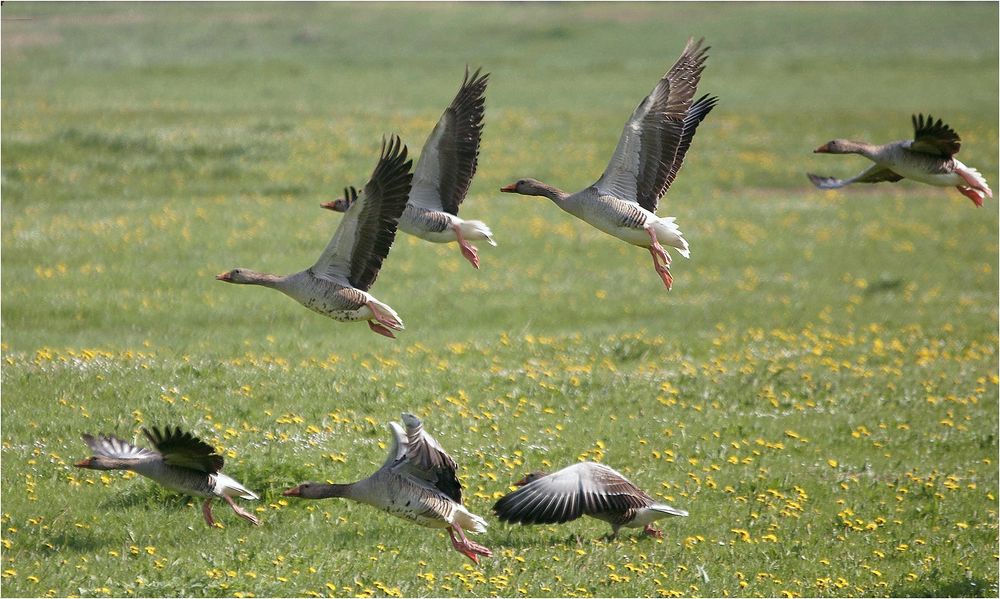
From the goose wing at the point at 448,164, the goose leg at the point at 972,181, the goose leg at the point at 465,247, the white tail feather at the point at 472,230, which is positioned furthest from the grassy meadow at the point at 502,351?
the goose leg at the point at 972,181

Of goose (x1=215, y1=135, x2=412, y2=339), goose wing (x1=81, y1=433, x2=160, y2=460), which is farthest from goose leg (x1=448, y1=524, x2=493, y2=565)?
goose wing (x1=81, y1=433, x2=160, y2=460)

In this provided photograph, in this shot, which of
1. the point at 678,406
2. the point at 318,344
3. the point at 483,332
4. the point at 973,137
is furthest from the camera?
the point at 973,137

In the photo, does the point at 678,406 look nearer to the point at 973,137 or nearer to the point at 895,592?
the point at 895,592

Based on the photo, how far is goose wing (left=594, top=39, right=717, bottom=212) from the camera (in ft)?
35.4

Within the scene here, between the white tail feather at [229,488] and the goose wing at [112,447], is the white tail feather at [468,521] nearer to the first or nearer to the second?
the white tail feather at [229,488]

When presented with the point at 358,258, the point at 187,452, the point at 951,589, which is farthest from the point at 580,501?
the point at 951,589

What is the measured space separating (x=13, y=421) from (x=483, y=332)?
7.55 metres

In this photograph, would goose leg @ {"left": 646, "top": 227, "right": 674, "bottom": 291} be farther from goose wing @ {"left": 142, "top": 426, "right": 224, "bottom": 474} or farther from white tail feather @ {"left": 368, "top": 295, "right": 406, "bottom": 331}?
goose wing @ {"left": 142, "top": 426, "right": 224, "bottom": 474}

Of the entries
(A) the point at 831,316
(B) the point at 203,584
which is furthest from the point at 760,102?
(B) the point at 203,584

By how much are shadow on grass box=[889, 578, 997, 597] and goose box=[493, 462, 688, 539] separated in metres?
1.85

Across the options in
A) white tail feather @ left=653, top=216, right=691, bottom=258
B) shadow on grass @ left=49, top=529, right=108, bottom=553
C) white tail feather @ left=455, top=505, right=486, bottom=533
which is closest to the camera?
white tail feather @ left=455, top=505, right=486, bottom=533

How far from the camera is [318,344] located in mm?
16250

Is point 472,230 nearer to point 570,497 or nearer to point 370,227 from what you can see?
point 370,227

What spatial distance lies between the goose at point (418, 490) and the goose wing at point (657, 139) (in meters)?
3.19
